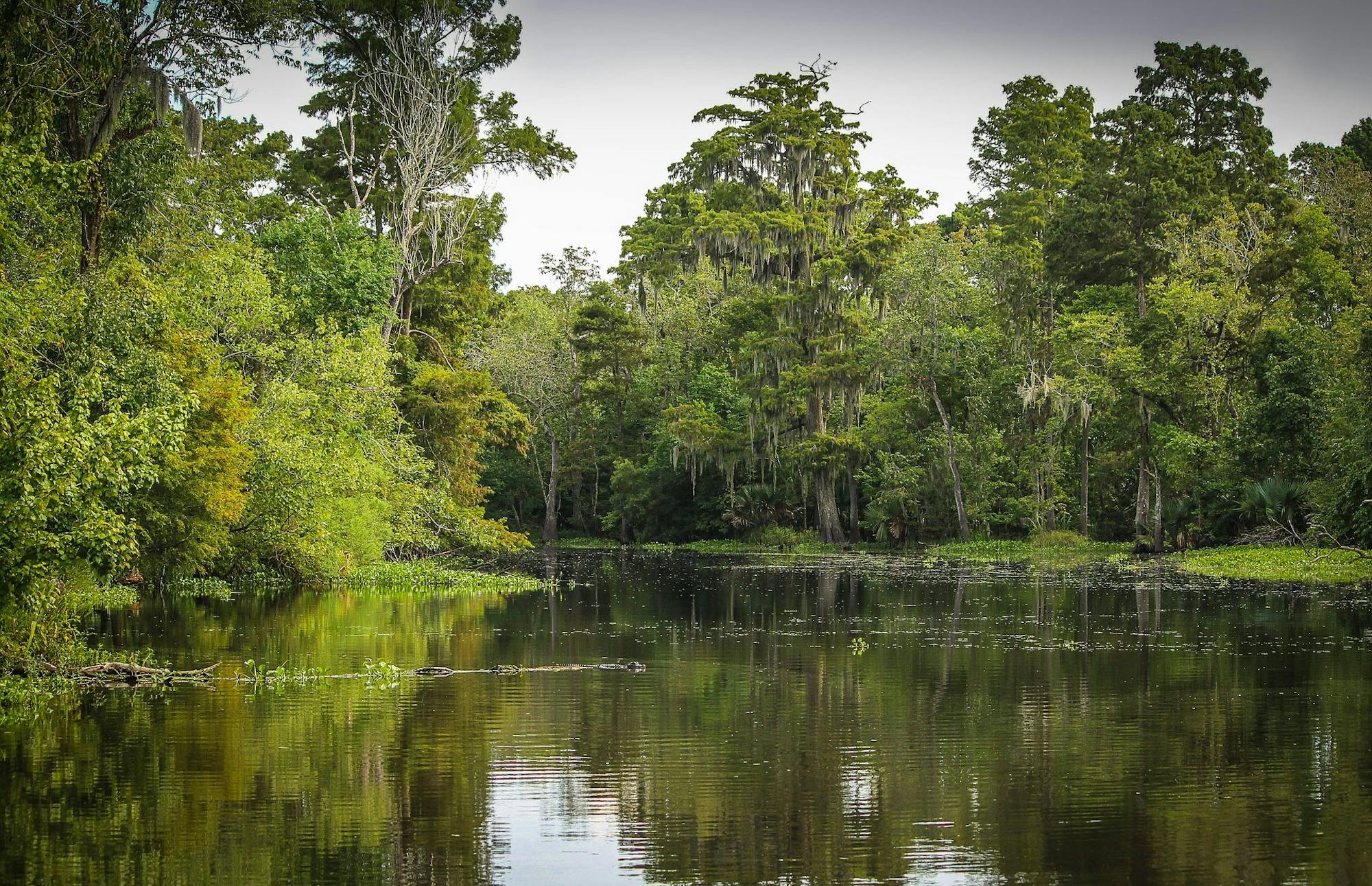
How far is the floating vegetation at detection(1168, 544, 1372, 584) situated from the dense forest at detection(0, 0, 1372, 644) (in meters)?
0.70

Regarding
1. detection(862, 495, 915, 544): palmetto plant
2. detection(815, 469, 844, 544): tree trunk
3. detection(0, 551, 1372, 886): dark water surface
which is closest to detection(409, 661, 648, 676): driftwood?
detection(0, 551, 1372, 886): dark water surface

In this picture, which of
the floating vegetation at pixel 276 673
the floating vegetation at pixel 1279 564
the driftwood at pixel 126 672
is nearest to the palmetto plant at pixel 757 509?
the floating vegetation at pixel 1279 564

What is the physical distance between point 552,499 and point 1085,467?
26598 mm

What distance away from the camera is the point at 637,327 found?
191 feet

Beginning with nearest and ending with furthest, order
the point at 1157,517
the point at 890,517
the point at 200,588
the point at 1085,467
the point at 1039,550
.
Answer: the point at 200,588, the point at 1157,517, the point at 1039,550, the point at 1085,467, the point at 890,517

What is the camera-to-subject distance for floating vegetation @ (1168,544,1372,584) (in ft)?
92.6

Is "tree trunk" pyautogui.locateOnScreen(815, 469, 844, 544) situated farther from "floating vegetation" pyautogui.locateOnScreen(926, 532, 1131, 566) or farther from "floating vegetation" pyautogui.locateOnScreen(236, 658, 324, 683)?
"floating vegetation" pyautogui.locateOnScreen(236, 658, 324, 683)

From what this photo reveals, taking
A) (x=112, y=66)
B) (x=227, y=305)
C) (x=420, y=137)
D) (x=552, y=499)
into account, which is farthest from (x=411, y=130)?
(x=552, y=499)

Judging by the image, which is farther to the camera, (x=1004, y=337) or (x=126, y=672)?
(x=1004, y=337)

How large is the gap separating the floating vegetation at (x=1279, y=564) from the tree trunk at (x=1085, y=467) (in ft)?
22.9

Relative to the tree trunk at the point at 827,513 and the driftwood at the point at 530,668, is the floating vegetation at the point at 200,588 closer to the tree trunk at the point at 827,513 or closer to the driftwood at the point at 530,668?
the driftwood at the point at 530,668

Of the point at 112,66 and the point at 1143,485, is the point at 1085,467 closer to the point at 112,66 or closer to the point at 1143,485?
the point at 1143,485

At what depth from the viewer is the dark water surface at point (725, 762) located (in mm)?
7688

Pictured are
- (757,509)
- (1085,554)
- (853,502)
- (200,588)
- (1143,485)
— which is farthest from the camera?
(757,509)
